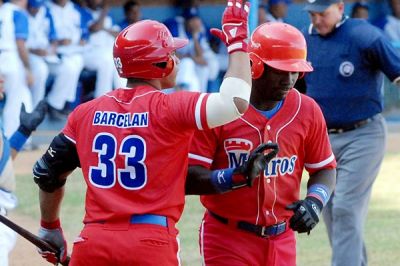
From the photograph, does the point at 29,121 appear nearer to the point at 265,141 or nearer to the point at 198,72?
the point at 265,141

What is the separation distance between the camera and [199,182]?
4641 millimetres

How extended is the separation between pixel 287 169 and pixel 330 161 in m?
0.29

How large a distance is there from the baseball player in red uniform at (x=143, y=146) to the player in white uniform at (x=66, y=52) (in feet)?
35.2

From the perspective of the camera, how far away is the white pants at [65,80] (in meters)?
15.1

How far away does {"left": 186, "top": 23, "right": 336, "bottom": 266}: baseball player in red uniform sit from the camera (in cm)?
490

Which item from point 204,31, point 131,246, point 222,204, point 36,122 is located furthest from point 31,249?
point 204,31

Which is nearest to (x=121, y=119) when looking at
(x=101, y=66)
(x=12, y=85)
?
(x=12, y=85)

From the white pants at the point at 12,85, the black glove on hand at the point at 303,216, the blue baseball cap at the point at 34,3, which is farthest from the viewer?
the blue baseball cap at the point at 34,3

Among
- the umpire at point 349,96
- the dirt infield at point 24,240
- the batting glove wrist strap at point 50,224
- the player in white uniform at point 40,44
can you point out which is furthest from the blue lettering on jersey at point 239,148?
the player in white uniform at point 40,44

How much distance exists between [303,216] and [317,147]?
0.46 meters

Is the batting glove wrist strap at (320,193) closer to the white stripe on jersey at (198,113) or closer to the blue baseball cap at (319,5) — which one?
the white stripe on jersey at (198,113)

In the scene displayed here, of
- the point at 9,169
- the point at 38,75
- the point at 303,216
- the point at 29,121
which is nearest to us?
the point at 303,216

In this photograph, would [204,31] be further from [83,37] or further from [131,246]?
[131,246]

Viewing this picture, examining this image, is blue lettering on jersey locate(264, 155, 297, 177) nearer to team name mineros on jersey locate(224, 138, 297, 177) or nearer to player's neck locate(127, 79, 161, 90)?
team name mineros on jersey locate(224, 138, 297, 177)
